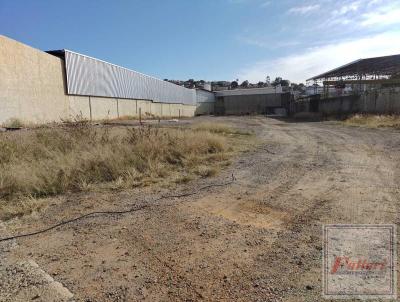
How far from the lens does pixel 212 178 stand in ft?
27.3

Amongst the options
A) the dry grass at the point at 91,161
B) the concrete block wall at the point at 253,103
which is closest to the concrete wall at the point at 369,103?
the dry grass at the point at 91,161

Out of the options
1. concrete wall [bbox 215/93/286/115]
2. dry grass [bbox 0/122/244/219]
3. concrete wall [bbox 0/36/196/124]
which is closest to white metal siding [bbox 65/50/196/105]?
concrete wall [bbox 0/36/196/124]

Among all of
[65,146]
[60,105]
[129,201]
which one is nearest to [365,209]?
[129,201]

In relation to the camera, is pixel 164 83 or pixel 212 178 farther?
pixel 164 83

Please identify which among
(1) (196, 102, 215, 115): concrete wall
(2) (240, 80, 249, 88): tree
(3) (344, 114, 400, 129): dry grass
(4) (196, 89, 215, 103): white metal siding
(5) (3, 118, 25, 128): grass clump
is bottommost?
(3) (344, 114, 400, 129): dry grass

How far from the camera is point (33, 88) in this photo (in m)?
24.6

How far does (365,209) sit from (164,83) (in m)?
58.8

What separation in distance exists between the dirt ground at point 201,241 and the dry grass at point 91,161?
2.22ft

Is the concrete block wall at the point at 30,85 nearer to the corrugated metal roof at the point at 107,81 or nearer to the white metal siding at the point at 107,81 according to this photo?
the corrugated metal roof at the point at 107,81

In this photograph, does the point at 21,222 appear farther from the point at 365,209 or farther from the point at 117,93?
the point at 117,93

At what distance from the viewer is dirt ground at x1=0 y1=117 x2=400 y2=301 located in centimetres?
355

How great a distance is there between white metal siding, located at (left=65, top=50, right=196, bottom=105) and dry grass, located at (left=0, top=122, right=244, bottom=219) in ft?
65.7

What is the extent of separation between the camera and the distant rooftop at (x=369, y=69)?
44.4 meters

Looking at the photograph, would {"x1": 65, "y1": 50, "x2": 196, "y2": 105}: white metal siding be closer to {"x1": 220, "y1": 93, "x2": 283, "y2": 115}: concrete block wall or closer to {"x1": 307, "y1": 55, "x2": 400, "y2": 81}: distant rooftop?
{"x1": 220, "y1": 93, "x2": 283, "y2": 115}: concrete block wall
